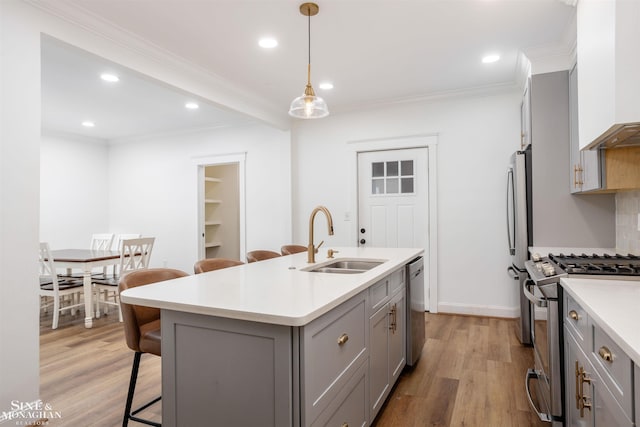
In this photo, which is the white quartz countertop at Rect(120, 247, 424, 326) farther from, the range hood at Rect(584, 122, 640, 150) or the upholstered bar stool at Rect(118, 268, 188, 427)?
the range hood at Rect(584, 122, 640, 150)

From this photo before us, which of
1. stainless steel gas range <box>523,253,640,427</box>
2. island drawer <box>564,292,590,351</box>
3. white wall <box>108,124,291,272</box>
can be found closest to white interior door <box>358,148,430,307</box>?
white wall <box>108,124,291,272</box>

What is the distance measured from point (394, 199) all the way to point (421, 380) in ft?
8.31

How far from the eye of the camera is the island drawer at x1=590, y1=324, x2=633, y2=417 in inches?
41.8

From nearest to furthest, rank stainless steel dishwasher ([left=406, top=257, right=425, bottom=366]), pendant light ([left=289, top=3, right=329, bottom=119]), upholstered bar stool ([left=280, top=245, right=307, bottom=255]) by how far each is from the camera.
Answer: pendant light ([left=289, top=3, right=329, bottom=119]) < stainless steel dishwasher ([left=406, top=257, right=425, bottom=366]) < upholstered bar stool ([left=280, top=245, right=307, bottom=255])

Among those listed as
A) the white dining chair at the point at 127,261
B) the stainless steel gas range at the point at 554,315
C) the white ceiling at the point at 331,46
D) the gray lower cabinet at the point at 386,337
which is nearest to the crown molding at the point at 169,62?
the white ceiling at the point at 331,46

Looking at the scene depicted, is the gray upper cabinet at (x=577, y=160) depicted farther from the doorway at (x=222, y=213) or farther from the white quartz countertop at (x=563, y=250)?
the doorway at (x=222, y=213)

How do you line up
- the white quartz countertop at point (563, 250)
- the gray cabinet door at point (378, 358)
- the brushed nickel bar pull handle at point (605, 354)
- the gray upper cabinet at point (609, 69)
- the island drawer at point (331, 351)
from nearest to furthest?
the brushed nickel bar pull handle at point (605, 354), the island drawer at point (331, 351), the gray upper cabinet at point (609, 69), the gray cabinet door at point (378, 358), the white quartz countertop at point (563, 250)

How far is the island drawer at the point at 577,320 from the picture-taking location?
150cm

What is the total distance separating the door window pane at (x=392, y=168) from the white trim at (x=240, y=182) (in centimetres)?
226

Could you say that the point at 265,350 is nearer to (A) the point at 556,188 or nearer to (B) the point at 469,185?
(A) the point at 556,188

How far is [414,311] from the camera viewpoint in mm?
2844

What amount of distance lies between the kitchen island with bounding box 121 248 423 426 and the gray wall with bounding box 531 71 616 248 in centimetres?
217

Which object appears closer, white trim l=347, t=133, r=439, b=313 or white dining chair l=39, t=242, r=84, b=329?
white dining chair l=39, t=242, r=84, b=329

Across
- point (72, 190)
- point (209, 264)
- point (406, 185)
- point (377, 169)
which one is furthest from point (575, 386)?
point (72, 190)
